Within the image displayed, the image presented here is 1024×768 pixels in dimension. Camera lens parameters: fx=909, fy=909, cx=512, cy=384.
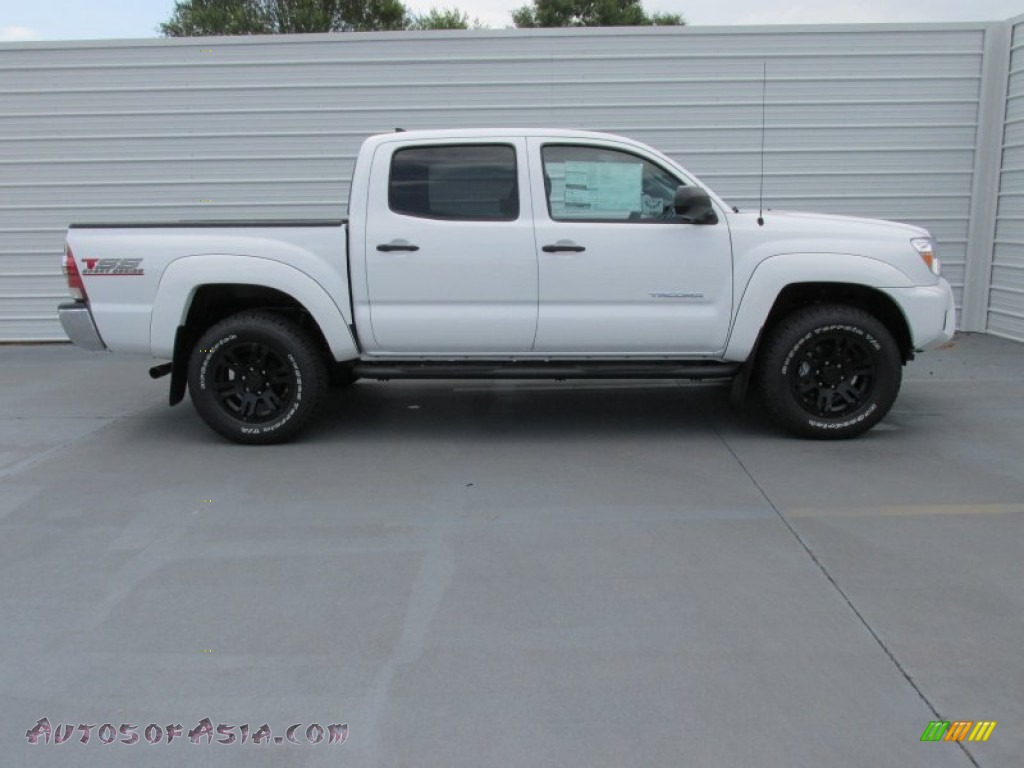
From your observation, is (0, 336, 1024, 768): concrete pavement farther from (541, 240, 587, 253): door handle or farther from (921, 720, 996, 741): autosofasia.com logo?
(541, 240, 587, 253): door handle

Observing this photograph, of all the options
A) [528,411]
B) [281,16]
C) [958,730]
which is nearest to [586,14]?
[281,16]

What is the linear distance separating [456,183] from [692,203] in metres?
1.53

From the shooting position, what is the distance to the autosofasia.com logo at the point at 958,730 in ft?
9.26

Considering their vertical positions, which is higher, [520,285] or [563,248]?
[563,248]

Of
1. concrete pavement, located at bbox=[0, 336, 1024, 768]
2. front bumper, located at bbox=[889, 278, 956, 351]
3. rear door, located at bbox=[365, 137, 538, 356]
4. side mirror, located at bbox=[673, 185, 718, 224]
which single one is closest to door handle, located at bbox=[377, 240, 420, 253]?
rear door, located at bbox=[365, 137, 538, 356]

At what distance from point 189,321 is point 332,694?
3701mm

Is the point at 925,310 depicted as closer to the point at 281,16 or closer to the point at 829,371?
the point at 829,371

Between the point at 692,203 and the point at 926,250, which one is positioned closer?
the point at 692,203

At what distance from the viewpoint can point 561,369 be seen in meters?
6.02

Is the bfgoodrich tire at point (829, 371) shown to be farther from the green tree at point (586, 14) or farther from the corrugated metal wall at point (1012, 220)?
the green tree at point (586, 14)

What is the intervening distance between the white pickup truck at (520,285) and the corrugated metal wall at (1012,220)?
4.37 metres

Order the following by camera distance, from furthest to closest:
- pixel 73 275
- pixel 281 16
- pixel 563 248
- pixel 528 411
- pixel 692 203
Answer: pixel 281 16 → pixel 528 411 → pixel 73 275 → pixel 563 248 → pixel 692 203

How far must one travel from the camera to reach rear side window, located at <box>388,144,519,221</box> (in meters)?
5.91

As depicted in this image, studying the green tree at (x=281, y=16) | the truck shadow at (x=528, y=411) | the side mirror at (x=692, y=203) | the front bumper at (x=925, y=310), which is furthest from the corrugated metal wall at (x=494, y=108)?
the green tree at (x=281, y=16)
